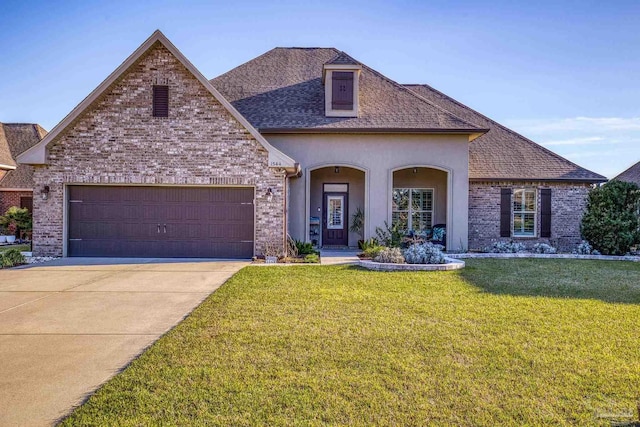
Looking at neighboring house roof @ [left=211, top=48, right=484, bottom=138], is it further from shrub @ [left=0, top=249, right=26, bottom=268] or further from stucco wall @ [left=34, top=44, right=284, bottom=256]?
shrub @ [left=0, top=249, right=26, bottom=268]

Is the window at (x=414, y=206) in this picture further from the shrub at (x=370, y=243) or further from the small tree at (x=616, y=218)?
the small tree at (x=616, y=218)

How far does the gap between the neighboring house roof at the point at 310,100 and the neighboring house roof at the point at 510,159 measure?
1719mm

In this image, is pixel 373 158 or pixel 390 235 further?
pixel 373 158

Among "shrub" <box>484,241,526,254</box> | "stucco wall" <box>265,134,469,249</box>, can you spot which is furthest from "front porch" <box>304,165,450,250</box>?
"shrub" <box>484,241,526,254</box>

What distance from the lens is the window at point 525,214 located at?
16.9 metres

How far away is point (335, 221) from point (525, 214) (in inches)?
304

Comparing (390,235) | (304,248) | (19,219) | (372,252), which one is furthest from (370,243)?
(19,219)

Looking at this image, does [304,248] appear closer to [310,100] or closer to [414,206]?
[414,206]

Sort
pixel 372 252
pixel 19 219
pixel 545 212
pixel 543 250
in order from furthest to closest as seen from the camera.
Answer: pixel 19 219 < pixel 545 212 < pixel 543 250 < pixel 372 252

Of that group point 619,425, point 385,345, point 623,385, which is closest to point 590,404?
point 619,425

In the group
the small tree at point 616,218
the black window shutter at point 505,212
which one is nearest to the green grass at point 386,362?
the small tree at point 616,218

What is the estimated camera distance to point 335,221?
1711 centimetres

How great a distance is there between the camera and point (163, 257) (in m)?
13.2

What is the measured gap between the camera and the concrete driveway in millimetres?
3766
